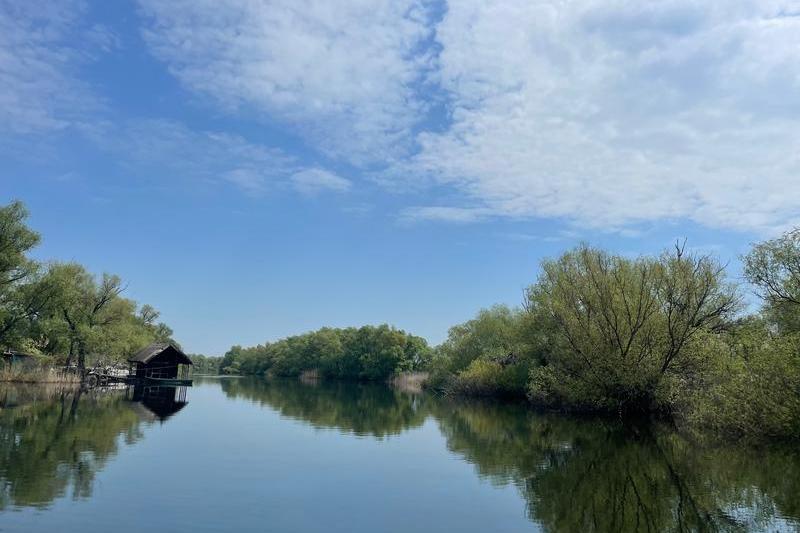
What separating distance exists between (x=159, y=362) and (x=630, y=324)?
171 ft

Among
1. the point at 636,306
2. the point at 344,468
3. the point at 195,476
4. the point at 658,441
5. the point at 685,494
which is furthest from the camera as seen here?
the point at 636,306

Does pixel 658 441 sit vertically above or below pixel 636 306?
below

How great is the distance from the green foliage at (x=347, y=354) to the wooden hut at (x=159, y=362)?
44.5 metres

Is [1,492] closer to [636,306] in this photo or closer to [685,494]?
[685,494]

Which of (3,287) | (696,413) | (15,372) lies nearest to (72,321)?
(15,372)

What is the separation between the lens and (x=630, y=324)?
3409 cm

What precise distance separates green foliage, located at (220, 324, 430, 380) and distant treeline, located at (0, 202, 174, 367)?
165 ft

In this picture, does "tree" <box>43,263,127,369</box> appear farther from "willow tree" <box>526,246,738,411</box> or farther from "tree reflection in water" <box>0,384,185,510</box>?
"willow tree" <box>526,246,738,411</box>

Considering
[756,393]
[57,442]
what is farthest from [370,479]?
[756,393]

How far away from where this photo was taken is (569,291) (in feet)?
120

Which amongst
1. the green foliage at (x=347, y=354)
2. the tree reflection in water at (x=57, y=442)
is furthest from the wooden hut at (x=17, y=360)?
the green foliage at (x=347, y=354)

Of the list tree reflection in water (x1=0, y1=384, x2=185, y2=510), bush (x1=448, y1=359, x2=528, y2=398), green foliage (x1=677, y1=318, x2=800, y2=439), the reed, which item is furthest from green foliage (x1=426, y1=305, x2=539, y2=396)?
tree reflection in water (x1=0, y1=384, x2=185, y2=510)

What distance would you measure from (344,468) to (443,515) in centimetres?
571

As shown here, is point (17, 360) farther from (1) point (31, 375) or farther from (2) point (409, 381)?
(2) point (409, 381)
